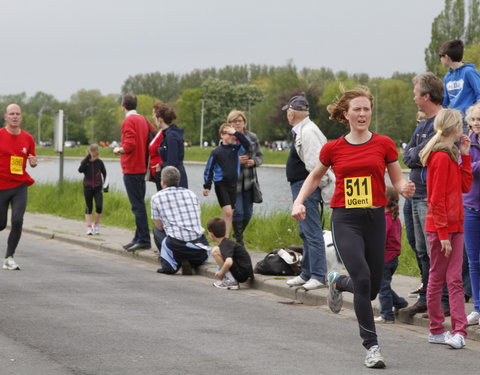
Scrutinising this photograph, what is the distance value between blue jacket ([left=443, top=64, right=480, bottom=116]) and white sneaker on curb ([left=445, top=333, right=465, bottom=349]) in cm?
263

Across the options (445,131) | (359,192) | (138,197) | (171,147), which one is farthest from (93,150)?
(359,192)

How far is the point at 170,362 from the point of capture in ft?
20.7

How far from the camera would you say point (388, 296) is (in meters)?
8.18

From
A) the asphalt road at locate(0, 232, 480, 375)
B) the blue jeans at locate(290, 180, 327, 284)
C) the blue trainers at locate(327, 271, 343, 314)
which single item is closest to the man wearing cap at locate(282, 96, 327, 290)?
the blue jeans at locate(290, 180, 327, 284)

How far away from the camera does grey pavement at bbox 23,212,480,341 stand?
29.7 feet

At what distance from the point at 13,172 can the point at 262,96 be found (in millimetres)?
144300

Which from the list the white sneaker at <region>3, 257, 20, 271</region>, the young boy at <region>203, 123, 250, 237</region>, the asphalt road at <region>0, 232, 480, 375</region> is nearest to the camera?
the asphalt road at <region>0, 232, 480, 375</region>

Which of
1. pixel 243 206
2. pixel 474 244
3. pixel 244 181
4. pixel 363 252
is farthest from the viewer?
pixel 243 206

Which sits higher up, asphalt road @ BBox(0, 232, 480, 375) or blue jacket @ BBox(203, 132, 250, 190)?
blue jacket @ BBox(203, 132, 250, 190)

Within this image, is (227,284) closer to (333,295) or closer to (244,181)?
(244,181)

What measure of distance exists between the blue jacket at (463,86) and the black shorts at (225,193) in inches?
165

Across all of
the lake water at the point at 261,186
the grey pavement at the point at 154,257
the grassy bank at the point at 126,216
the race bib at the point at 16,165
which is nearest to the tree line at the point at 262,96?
the lake water at the point at 261,186

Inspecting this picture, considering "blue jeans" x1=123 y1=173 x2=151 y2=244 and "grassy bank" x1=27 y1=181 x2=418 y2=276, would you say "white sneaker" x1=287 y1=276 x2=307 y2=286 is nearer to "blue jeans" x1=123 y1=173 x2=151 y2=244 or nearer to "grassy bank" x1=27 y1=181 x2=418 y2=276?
"grassy bank" x1=27 y1=181 x2=418 y2=276

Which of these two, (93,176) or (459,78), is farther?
(93,176)
